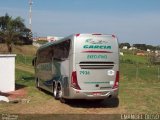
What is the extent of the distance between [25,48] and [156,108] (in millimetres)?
74721

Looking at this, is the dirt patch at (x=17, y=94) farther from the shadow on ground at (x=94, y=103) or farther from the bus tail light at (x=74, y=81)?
the bus tail light at (x=74, y=81)

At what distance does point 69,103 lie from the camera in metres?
17.8

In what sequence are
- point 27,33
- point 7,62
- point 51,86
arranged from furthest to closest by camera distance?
1. point 27,33
2. point 7,62
3. point 51,86

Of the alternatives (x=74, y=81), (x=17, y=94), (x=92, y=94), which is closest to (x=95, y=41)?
(x=74, y=81)

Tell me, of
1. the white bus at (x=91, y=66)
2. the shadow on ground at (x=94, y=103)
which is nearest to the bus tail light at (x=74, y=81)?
the white bus at (x=91, y=66)

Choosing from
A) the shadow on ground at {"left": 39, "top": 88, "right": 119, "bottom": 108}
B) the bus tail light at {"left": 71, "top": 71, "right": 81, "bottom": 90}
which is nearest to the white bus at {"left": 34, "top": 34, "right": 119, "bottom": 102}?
the bus tail light at {"left": 71, "top": 71, "right": 81, "bottom": 90}

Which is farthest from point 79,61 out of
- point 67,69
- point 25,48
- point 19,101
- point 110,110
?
point 25,48

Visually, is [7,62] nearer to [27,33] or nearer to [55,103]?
[55,103]

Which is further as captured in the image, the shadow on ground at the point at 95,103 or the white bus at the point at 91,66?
the shadow on ground at the point at 95,103

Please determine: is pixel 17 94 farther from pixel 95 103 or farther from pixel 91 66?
pixel 91 66

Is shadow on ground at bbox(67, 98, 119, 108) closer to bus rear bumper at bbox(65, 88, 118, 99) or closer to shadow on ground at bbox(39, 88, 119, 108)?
shadow on ground at bbox(39, 88, 119, 108)

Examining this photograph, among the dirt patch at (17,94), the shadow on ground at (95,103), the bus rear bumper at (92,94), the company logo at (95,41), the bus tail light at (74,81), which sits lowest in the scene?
the dirt patch at (17,94)

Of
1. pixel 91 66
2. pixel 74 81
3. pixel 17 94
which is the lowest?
pixel 17 94

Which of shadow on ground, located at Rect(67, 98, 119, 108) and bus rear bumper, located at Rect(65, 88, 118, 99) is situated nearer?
bus rear bumper, located at Rect(65, 88, 118, 99)
